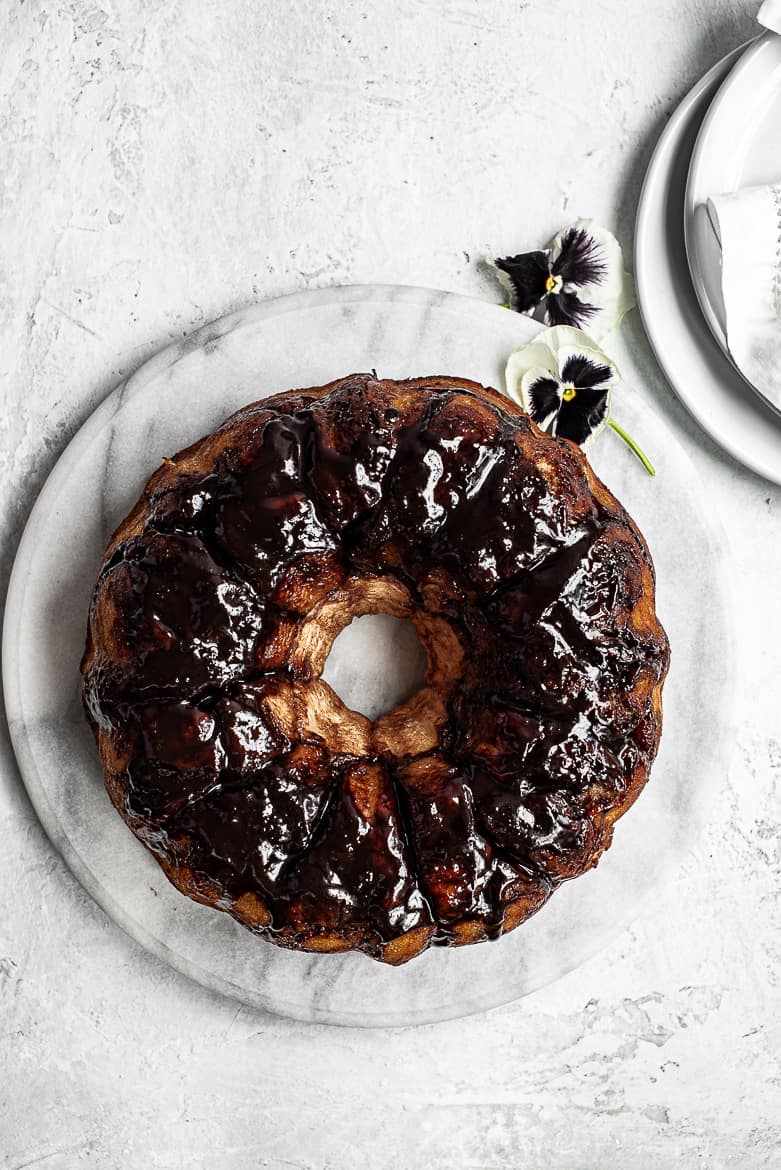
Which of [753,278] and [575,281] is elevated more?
[753,278]

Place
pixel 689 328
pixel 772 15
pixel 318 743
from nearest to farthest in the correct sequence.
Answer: pixel 318 743 → pixel 772 15 → pixel 689 328

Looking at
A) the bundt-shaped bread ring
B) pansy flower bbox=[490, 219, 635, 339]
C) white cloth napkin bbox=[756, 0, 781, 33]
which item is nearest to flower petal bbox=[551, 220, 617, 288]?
pansy flower bbox=[490, 219, 635, 339]

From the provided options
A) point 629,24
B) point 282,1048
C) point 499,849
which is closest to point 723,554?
point 499,849

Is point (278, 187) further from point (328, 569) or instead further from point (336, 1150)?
point (336, 1150)

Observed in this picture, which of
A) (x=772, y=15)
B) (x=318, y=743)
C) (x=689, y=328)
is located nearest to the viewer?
(x=318, y=743)

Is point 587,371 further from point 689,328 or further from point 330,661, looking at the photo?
point 330,661

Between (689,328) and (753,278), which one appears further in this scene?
(689,328)

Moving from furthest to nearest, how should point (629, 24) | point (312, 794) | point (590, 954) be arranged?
1. point (629, 24)
2. point (590, 954)
3. point (312, 794)

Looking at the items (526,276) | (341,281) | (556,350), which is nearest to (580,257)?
(526,276)
